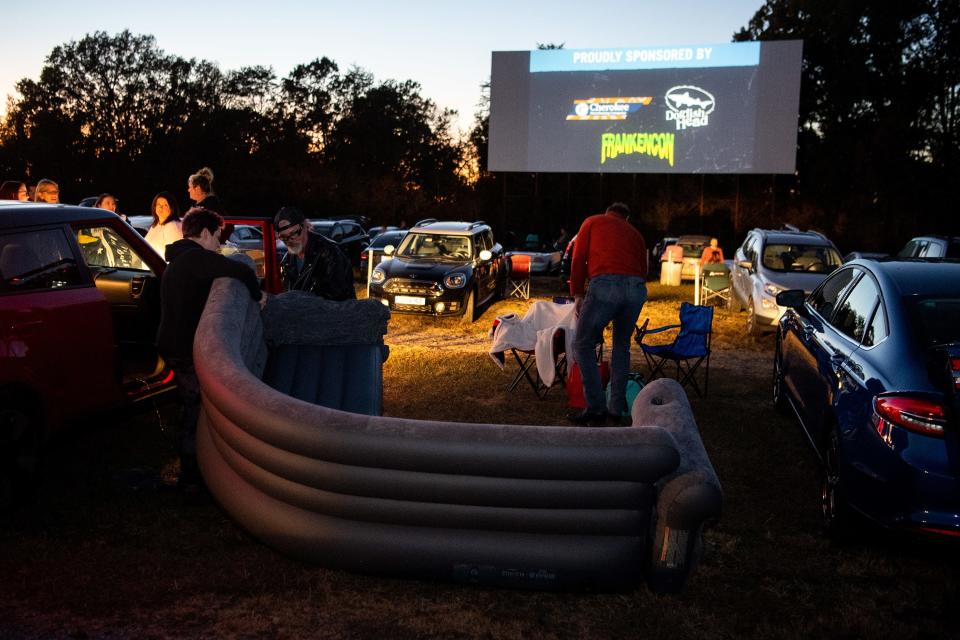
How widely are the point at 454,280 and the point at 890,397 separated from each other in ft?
29.1

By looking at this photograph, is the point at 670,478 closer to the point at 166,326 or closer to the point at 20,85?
the point at 166,326

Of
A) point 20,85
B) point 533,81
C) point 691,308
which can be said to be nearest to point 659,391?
point 691,308

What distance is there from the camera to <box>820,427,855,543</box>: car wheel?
164 inches

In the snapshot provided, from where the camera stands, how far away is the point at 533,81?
24.9 m

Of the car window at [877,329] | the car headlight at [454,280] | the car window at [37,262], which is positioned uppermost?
the car window at [37,262]

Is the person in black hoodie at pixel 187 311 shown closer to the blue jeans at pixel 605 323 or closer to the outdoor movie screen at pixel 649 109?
the blue jeans at pixel 605 323

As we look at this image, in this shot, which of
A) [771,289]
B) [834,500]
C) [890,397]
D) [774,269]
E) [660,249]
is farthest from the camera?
[660,249]

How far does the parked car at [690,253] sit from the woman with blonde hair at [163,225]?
1458cm

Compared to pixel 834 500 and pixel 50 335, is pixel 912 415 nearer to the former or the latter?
pixel 834 500

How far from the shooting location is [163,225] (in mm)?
7371

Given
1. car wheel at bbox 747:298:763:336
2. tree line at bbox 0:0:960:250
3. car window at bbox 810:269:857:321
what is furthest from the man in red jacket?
tree line at bbox 0:0:960:250

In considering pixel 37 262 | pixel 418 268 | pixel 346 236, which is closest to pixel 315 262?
pixel 37 262

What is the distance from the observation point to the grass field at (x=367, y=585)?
334 cm

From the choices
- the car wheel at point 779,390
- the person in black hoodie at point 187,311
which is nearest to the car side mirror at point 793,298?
the car wheel at point 779,390
